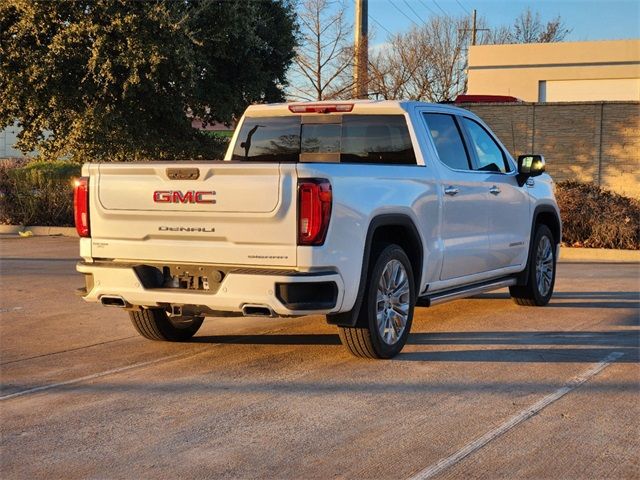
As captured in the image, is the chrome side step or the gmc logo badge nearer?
the gmc logo badge

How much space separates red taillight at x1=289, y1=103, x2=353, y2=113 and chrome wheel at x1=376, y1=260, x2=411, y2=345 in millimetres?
1817

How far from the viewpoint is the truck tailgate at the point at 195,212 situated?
6047 millimetres

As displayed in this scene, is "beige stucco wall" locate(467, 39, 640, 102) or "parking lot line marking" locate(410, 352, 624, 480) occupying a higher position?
"beige stucco wall" locate(467, 39, 640, 102)

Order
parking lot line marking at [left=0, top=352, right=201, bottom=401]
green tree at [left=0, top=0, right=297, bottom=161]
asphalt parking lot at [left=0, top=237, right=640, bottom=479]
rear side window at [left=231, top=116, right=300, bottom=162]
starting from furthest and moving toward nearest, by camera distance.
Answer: green tree at [left=0, top=0, right=297, bottom=161] < rear side window at [left=231, top=116, right=300, bottom=162] < parking lot line marking at [left=0, top=352, right=201, bottom=401] < asphalt parking lot at [left=0, top=237, right=640, bottom=479]

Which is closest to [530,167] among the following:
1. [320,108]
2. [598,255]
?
[320,108]

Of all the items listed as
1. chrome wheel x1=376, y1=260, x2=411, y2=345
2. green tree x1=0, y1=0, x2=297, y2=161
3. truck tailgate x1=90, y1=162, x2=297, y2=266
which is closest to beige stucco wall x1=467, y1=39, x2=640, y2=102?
green tree x1=0, y1=0, x2=297, y2=161

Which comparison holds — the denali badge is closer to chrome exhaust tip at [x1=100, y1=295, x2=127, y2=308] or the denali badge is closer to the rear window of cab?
chrome exhaust tip at [x1=100, y1=295, x2=127, y2=308]

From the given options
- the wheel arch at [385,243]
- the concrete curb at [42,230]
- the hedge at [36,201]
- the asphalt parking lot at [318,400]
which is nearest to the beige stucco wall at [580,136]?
the hedge at [36,201]

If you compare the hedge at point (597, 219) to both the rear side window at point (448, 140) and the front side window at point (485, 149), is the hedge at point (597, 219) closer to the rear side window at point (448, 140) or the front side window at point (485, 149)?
the front side window at point (485, 149)

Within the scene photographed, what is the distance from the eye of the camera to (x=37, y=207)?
18781 millimetres

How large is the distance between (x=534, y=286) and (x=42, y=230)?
11.7 metres

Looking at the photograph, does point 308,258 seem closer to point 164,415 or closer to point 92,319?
point 164,415

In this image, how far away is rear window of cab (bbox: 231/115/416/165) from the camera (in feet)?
25.4

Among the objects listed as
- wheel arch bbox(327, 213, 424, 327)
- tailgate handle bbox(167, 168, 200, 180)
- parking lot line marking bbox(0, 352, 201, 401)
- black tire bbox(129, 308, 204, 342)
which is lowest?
parking lot line marking bbox(0, 352, 201, 401)
